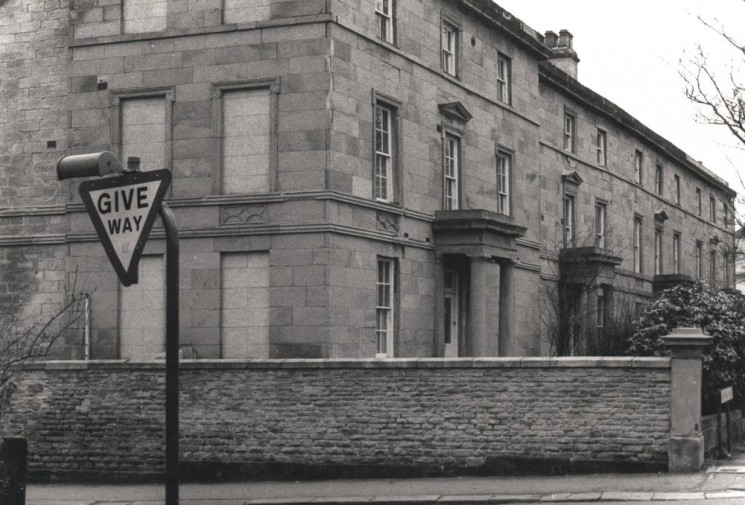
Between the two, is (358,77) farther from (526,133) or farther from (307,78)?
(526,133)

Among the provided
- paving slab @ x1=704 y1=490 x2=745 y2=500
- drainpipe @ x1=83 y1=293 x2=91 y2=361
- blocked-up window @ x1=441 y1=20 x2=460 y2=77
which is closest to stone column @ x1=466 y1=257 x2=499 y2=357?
blocked-up window @ x1=441 y1=20 x2=460 y2=77

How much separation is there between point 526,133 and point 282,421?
729 inches

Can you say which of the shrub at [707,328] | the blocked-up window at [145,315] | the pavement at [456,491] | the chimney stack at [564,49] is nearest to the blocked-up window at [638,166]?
the chimney stack at [564,49]

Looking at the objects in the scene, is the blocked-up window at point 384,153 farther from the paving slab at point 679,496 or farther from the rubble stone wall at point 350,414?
the paving slab at point 679,496

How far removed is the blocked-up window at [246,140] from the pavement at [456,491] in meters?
7.96

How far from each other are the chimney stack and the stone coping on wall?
33041mm

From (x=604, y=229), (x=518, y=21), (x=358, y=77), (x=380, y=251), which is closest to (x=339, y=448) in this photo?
(x=380, y=251)

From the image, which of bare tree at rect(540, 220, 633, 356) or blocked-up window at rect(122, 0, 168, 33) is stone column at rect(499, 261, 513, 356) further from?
blocked-up window at rect(122, 0, 168, 33)

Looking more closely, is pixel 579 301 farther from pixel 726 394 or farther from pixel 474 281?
pixel 726 394

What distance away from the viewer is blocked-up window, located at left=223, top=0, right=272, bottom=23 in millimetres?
24891

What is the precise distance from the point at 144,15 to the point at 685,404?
15.4 metres

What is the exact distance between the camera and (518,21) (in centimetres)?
3462

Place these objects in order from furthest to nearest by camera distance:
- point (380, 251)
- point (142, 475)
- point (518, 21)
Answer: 1. point (518, 21)
2. point (380, 251)
3. point (142, 475)

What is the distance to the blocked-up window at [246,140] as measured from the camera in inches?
973
